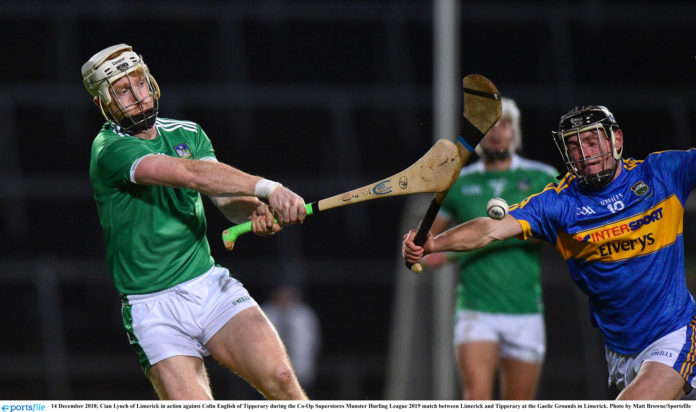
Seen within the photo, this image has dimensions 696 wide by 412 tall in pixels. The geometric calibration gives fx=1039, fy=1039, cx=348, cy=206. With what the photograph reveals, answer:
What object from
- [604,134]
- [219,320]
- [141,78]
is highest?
[141,78]

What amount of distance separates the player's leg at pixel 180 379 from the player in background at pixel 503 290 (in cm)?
159

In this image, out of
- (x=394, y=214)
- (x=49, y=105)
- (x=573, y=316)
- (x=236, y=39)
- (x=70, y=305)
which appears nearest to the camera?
(x=573, y=316)

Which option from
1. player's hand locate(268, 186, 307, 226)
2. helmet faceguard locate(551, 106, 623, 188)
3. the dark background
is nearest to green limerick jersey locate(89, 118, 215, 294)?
player's hand locate(268, 186, 307, 226)

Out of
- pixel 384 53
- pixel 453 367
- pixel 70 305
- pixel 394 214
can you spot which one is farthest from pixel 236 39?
pixel 453 367

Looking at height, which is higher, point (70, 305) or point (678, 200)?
point (678, 200)

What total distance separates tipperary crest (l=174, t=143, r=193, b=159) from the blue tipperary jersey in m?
1.13

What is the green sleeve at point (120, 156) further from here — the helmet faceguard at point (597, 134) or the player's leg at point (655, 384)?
the player's leg at point (655, 384)

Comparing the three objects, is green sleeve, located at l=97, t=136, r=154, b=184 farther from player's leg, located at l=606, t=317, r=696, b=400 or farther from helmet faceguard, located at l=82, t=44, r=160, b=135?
player's leg, located at l=606, t=317, r=696, b=400

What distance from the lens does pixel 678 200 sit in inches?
136

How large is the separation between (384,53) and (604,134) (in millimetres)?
7137

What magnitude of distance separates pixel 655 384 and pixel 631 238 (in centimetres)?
49

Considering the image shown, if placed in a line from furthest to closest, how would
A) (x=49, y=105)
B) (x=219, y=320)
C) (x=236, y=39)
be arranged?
1. (x=236, y=39)
2. (x=49, y=105)
3. (x=219, y=320)

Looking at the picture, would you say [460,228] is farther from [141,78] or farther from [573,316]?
[573,316]

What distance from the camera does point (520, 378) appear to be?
4629mm
